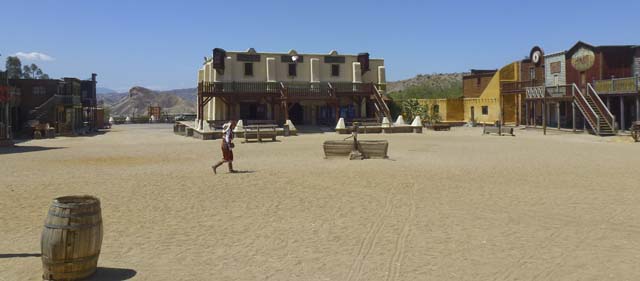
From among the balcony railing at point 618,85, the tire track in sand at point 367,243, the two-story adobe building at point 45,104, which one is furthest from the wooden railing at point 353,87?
the tire track in sand at point 367,243

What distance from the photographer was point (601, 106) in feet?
114

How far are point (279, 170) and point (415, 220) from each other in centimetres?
771

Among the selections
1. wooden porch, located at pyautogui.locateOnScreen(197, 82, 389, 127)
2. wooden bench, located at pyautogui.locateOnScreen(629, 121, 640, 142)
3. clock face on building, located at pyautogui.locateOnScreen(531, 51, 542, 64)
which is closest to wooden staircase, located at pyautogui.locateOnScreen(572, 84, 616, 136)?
wooden bench, located at pyautogui.locateOnScreen(629, 121, 640, 142)

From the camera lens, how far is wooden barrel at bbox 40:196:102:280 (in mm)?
5742

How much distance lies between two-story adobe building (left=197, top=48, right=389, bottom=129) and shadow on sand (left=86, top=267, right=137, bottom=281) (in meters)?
34.1

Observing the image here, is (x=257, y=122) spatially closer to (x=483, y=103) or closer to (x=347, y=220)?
(x=483, y=103)

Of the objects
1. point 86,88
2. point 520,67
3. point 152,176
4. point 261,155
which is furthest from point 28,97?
point 520,67

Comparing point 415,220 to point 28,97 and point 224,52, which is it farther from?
point 28,97

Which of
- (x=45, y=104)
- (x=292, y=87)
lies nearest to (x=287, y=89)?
(x=292, y=87)

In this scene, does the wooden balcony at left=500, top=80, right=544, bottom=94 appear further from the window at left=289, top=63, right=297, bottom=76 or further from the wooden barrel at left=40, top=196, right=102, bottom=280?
the wooden barrel at left=40, top=196, right=102, bottom=280

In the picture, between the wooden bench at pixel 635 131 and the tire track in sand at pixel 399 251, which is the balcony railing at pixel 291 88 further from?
the tire track in sand at pixel 399 251

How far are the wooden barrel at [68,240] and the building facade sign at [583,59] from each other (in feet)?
125

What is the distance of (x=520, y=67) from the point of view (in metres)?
46.7

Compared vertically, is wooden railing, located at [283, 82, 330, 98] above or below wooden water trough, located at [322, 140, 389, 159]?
above
